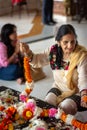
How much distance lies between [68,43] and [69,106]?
44 cm

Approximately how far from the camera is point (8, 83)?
3.48m

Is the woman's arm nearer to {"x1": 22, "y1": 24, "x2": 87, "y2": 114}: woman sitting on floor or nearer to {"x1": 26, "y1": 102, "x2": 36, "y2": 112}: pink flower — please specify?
{"x1": 22, "y1": 24, "x2": 87, "y2": 114}: woman sitting on floor

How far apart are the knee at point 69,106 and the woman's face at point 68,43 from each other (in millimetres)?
349

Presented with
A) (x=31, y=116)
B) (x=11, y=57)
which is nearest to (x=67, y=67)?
(x=31, y=116)

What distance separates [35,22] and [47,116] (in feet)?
16.0

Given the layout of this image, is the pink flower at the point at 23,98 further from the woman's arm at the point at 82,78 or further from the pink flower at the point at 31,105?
the woman's arm at the point at 82,78

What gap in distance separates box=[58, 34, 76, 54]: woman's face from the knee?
1.15 feet

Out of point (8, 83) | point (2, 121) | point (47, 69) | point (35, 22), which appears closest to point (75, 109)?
point (2, 121)

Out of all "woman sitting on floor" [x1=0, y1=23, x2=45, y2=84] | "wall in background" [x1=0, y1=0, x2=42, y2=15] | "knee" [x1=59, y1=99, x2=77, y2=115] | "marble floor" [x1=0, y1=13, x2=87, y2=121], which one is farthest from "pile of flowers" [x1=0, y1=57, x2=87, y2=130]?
"wall in background" [x1=0, y1=0, x2=42, y2=15]

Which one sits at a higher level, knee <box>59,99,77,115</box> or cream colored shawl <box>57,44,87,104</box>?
cream colored shawl <box>57,44,87,104</box>

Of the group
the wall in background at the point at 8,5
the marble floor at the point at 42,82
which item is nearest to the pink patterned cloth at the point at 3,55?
the marble floor at the point at 42,82

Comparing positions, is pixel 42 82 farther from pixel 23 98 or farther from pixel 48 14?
pixel 48 14

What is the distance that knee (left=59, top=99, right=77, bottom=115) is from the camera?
2074mm

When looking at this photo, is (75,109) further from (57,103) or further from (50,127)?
(50,127)
